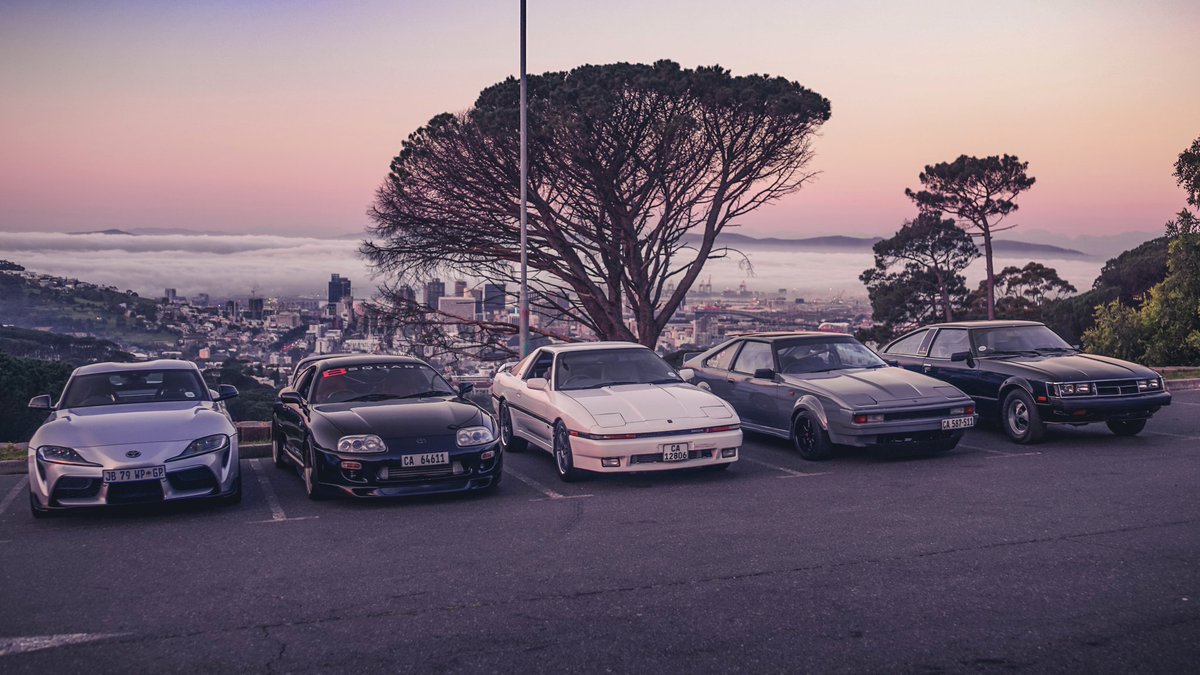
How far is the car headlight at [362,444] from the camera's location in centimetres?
860

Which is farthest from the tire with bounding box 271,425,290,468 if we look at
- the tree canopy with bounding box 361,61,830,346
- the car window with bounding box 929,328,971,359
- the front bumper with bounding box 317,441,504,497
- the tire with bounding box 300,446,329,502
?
the tree canopy with bounding box 361,61,830,346

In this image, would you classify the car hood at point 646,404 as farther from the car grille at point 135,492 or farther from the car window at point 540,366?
the car grille at point 135,492

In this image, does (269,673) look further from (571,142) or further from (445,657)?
(571,142)

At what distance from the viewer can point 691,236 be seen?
27562 mm

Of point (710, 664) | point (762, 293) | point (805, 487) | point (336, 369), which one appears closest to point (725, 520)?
point (805, 487)

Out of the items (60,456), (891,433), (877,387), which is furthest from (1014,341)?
(60,456)

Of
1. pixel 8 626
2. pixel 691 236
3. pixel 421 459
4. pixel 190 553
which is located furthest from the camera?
pixel 691 236

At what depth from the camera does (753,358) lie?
41.2ft

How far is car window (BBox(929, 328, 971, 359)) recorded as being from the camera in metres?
13.2

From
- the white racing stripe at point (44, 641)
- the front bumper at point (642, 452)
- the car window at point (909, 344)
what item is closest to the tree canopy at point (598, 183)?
the car window at point (909, 344)

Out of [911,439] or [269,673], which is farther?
[911,439]

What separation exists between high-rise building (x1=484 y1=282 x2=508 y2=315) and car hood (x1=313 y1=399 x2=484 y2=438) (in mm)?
17461

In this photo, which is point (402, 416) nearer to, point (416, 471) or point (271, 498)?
point (416, 471)

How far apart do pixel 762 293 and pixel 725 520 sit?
2120 centimetres
